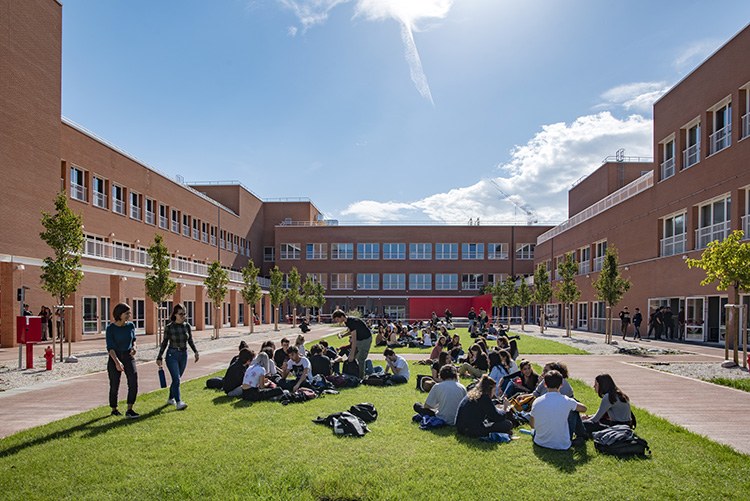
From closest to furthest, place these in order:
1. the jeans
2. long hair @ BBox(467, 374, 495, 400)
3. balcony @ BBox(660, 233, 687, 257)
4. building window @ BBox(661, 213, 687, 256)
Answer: long hair @ BBox(467, 374, 495, 400) → the jeans → balcony @ BBox(660, 233, 687, 257) → building window @ BBox(661, 213, 687, 256)

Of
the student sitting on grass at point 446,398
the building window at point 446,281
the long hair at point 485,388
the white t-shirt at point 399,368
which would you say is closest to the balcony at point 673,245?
the white t-shirt at point 399,368

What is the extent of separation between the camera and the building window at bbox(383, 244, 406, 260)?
73000 millimetres

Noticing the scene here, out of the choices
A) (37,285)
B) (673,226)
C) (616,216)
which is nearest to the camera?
(37,285)

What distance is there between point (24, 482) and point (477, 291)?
2677 inches

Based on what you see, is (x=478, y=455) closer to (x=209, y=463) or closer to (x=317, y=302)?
(x=209, y=463)

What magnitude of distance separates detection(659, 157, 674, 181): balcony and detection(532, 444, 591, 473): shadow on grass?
2907 cm

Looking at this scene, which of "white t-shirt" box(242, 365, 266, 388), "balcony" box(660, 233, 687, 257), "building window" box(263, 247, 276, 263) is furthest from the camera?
"building window" box(263, 247, 276, 263)

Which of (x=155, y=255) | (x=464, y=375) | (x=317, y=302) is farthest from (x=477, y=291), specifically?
(x=464, y=375)

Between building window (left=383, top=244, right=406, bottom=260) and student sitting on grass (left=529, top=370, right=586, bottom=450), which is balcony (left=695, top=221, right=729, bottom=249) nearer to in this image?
student sitting on grass (left=529, top=370, right=586, bottom=450)

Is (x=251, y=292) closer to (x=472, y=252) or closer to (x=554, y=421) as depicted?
(x=472, y=252)

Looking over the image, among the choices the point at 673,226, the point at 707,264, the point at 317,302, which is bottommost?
the point at 317,302

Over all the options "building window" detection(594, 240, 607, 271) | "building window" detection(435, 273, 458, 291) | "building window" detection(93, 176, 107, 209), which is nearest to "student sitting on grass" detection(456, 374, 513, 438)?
"building window" detection(93, 176, 107, 209)

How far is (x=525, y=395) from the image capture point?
996 centimetres

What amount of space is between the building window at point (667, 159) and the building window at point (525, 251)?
129ft
